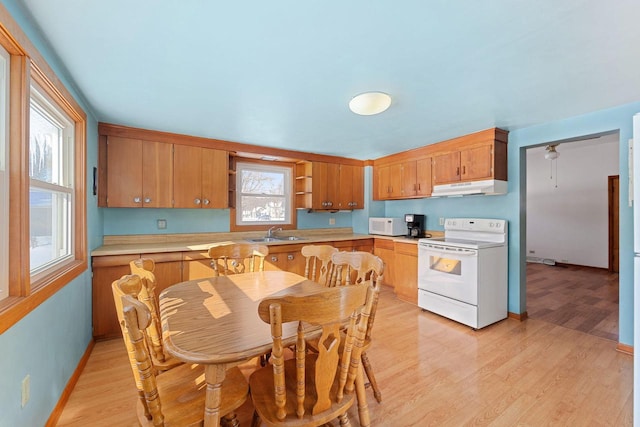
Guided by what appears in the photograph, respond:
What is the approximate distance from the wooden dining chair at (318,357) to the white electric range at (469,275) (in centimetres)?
228

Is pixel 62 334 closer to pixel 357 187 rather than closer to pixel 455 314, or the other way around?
pixel 455 314

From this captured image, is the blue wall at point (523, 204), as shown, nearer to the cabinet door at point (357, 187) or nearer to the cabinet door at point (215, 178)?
the cabinet door at point (357, 187)

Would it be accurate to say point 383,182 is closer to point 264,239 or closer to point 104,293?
point 264,239

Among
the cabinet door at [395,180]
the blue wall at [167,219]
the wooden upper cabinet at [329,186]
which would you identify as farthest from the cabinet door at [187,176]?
the cabinet door at [395,180]

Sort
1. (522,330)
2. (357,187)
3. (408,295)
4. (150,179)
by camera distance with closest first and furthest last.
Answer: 1. (522,330)
2. (150,179)
3. (408,295)
4. (357,187)

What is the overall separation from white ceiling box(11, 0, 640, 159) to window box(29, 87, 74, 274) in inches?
13.8

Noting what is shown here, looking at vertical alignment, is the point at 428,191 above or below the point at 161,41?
below

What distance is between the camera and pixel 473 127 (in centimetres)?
309

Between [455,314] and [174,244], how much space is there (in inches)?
137

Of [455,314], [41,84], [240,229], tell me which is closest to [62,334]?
[41,84]

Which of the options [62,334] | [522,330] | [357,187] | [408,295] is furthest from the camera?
[357,187]

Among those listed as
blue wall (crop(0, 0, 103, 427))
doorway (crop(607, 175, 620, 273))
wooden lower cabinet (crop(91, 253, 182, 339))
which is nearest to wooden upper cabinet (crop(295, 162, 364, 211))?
wooden lower cabinet (crop(91, 253, 182, 339))

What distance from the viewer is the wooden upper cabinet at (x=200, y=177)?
334 cm

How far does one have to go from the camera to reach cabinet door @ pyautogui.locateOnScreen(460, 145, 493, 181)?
315 centimetres
